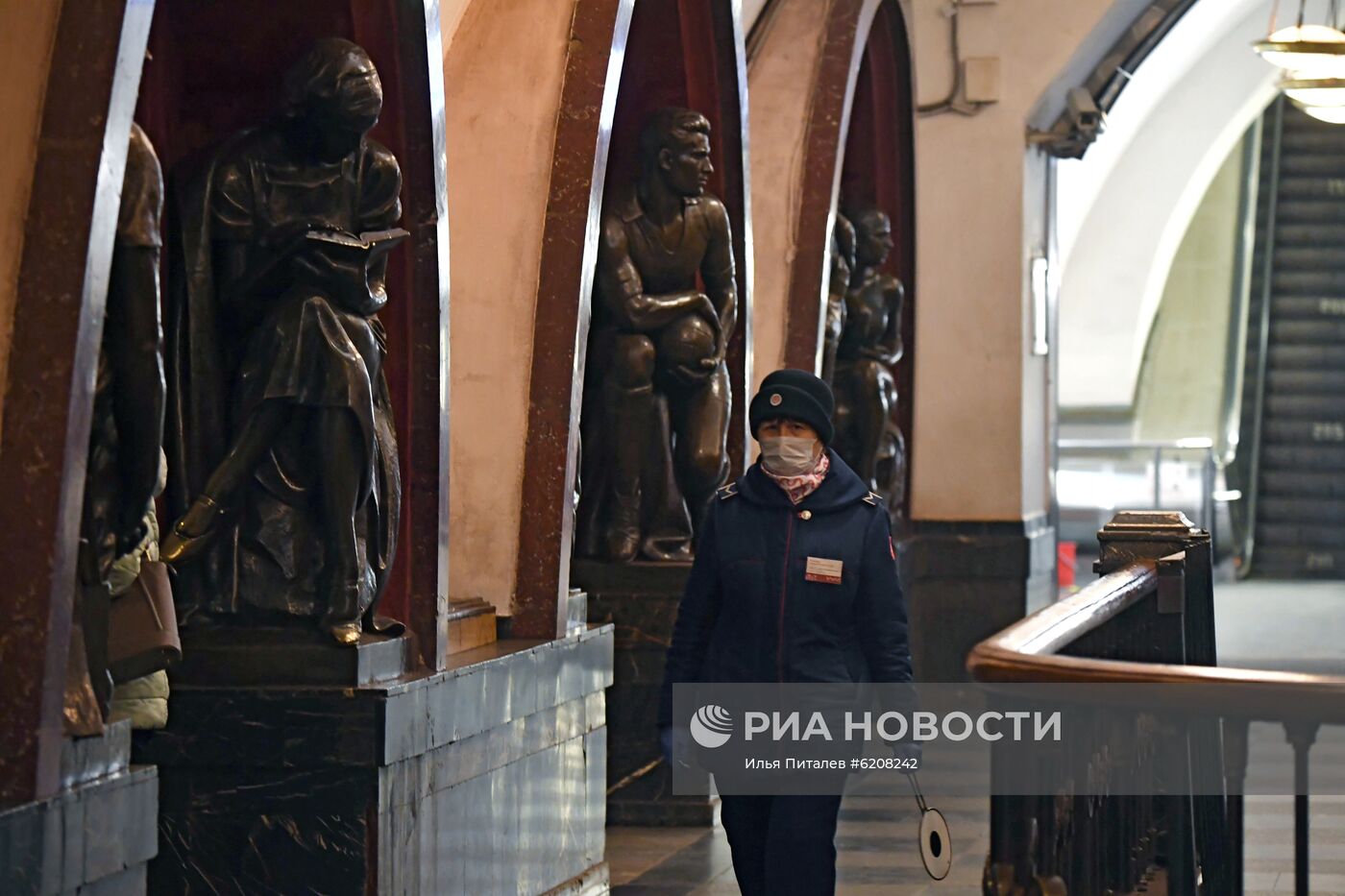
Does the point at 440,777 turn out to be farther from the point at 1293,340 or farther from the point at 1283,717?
the point at 1293,340

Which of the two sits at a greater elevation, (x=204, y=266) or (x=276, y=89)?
(x=276, y=89)

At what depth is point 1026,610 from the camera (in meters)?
11.0

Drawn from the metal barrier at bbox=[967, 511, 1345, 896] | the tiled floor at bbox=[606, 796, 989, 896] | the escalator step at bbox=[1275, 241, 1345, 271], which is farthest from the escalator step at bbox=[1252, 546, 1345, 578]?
the metal barrier at bbox=[967, 511, 1345, 896]

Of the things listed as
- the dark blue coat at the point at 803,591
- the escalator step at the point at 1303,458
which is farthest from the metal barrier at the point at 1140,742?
the escalator step at the point at 1303,458

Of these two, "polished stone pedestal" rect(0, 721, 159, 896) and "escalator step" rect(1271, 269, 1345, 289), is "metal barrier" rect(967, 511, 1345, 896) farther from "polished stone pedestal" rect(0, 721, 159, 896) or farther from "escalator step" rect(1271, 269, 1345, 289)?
"escalator step" rect(1271, 269, 1345, 289)

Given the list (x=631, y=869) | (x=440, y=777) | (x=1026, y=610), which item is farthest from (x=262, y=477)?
(x=1026, y=610)

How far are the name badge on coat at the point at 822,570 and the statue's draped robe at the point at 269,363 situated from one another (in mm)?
965

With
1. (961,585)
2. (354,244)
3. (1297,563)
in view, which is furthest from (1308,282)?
(354,244)

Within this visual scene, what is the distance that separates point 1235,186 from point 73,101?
17838mm

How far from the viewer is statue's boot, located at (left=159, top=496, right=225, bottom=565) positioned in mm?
4641

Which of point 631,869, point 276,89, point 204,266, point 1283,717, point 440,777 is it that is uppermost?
point 276,89

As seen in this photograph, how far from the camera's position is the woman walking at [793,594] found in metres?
4.51

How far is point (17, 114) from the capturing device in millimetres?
3434

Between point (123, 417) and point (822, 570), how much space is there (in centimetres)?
151
